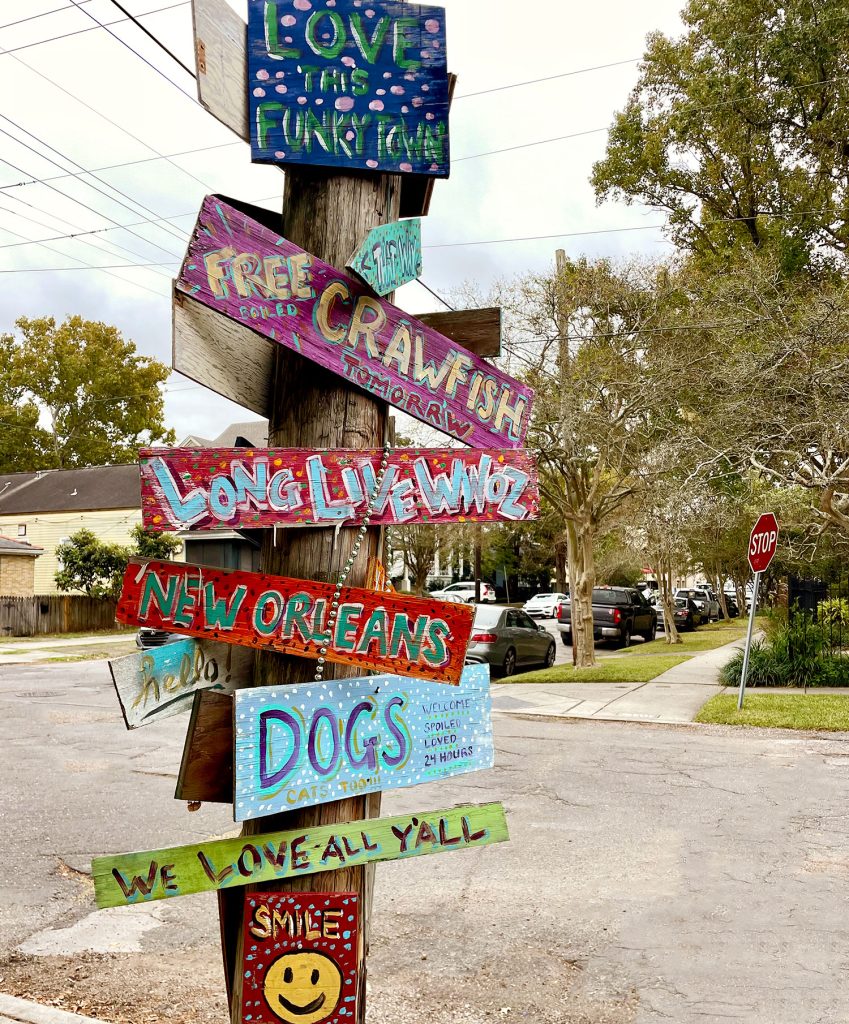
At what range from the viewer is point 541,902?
5.49 meters

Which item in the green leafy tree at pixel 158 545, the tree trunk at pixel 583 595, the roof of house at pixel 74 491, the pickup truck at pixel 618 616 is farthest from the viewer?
the roof of house at pixel 74 491

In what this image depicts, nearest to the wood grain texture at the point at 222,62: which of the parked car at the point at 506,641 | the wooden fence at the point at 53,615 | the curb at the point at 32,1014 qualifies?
the curb at the point at 32,1014

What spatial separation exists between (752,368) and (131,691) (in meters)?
12.5

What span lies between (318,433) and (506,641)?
662 inches

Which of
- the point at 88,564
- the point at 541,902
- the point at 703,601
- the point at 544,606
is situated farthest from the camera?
the point at 544,606

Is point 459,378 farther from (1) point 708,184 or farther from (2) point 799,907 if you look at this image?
(1) point 708,184

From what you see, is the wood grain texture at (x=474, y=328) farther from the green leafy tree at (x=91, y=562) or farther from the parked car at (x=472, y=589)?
the parked car at (x=472, y=589)

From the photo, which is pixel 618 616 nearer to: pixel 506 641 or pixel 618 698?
pixel 506 641

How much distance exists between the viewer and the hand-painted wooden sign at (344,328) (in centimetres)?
230

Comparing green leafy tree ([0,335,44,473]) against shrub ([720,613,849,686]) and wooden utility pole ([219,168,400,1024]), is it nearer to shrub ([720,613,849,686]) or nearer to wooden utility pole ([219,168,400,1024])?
shrub ([720,613,849,686])

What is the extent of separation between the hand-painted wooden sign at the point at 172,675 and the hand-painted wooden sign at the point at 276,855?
0.35 m

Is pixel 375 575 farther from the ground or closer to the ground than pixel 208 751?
farther from the ground

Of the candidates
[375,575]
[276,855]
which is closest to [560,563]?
[375,575]

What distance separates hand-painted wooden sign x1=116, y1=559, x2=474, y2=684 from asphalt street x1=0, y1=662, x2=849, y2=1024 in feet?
8.20
